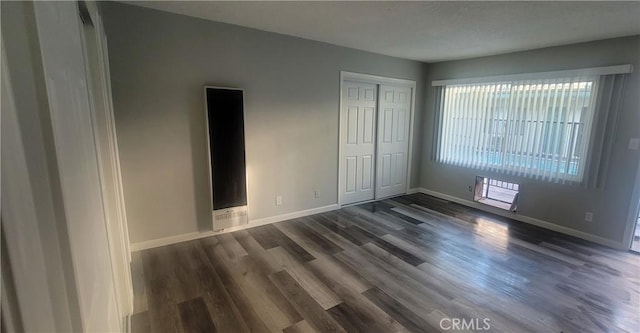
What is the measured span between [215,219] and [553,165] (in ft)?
14.4

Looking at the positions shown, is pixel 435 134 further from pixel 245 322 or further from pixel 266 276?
pixel 245 322

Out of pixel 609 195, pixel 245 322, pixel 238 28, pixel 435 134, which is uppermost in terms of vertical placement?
pixel 238 28

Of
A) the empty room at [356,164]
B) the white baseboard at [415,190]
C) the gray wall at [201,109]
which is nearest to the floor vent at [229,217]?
the empty room at [356,164]

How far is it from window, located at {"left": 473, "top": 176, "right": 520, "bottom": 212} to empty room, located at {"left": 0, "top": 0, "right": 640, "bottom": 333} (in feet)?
0.22

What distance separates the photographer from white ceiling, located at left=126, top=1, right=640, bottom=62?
8.06ft

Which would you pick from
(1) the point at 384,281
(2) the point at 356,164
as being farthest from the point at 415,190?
(1) the point at 384,281

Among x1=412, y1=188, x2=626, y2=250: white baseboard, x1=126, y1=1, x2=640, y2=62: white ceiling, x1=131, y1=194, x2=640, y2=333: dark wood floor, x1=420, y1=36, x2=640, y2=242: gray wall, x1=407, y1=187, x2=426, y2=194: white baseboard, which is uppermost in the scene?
x1=126, y1=1, x2=640, y2=62: white ceiling

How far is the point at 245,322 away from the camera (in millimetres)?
2031

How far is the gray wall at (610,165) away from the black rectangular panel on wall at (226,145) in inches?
146

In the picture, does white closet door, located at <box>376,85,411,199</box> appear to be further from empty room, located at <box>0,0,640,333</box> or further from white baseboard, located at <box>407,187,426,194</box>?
white baseboard, located at <box>407,187,426,194</box>

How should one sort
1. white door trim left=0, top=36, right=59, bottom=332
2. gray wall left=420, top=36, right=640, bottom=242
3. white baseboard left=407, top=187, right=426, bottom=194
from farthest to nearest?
white baseboard left=407, top=187, right=426, bottom=194
gray wall left=420, top=36, right=640, bottom=242
white door trim left=0, top=36, right=59, bottom=332

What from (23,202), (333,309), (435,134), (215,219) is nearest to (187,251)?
(215,219)

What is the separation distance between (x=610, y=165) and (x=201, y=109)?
15.7 ft

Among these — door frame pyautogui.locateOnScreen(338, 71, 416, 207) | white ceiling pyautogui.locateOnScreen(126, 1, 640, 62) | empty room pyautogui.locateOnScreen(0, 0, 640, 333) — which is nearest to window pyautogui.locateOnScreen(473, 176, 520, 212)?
empty room pyautogui.locateOnScreen(0, 0, 640, 333)
